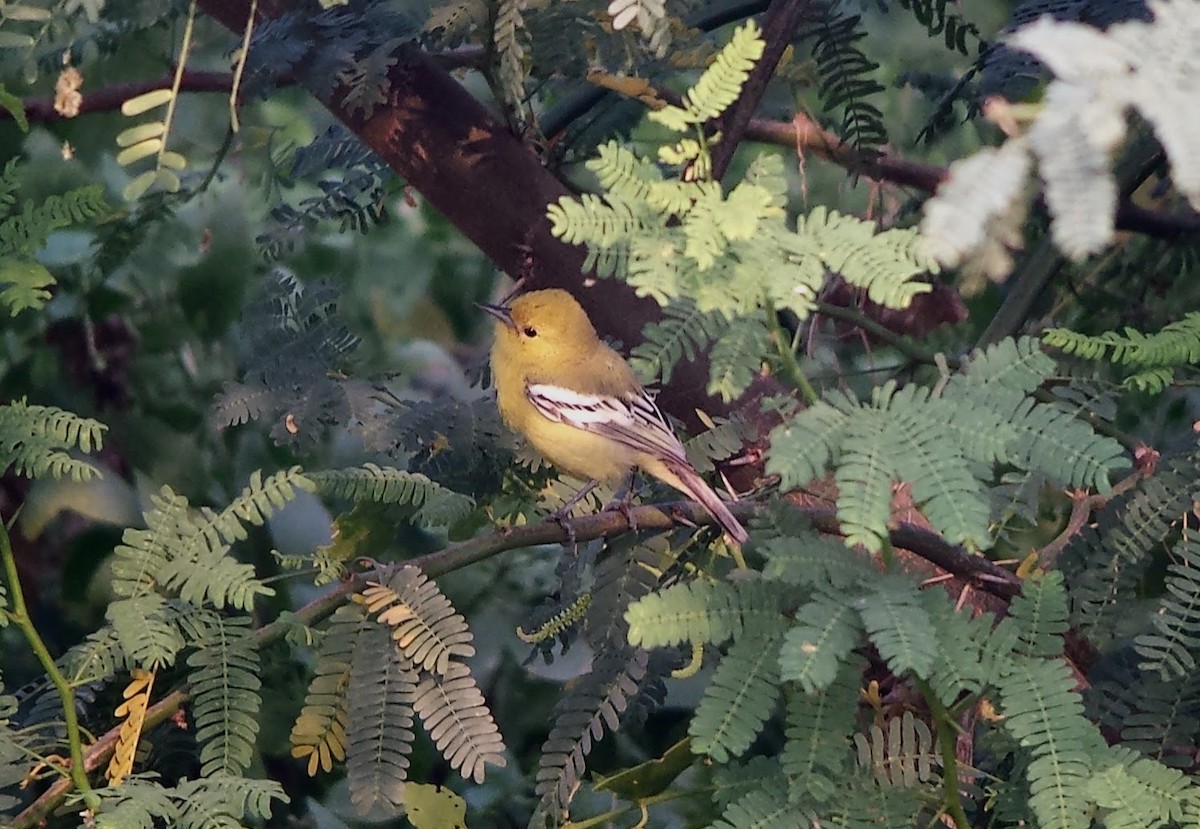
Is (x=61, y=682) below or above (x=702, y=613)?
below

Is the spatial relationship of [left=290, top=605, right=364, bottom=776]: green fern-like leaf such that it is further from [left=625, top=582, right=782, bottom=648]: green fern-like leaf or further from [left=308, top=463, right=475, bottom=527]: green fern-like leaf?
[left=625, top=582, right=782, bottom=648]: green fern-like leaf

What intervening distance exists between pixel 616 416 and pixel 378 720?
3.45ft

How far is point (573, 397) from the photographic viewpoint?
2.75 meters

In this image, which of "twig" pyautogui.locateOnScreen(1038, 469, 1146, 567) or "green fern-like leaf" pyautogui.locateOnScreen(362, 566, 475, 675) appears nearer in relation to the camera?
"green fern-like leaf" pyautogui.locateOnScreen(362, 566, 475, 675)

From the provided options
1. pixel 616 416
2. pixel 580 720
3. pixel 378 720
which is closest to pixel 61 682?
pixel 378 720

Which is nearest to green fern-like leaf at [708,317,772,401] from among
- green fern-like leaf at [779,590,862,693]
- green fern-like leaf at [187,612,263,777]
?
green fern-like leaf at [779,590,862,693]

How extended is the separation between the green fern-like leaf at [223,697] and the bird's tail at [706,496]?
605 millimetres

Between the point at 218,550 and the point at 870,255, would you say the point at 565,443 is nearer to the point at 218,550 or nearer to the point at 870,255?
the point at 218,550

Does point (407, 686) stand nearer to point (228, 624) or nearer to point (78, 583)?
point (228, 624)

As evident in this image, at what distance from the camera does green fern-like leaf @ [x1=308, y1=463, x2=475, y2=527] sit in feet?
5.84

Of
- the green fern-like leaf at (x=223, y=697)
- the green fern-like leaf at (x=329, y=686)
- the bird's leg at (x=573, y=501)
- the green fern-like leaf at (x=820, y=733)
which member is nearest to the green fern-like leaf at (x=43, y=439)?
the green fern-like leaf at (x=223, y=697)

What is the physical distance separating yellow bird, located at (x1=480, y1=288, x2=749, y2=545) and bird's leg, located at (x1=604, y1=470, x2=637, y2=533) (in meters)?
0.07

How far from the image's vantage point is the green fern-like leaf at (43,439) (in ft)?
5.24

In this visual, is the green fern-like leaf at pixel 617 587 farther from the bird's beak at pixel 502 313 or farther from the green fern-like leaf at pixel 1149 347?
the bird's beak at pixel 502 313
